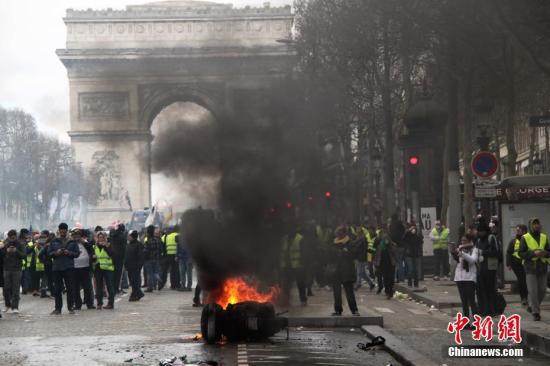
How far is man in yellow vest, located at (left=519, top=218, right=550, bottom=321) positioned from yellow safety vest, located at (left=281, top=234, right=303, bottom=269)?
386 cm

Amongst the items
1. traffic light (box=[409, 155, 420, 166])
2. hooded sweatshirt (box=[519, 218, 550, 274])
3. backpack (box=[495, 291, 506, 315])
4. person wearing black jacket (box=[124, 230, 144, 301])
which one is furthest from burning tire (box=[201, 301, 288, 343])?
traffic light (box=[409, 155, 420, 166])

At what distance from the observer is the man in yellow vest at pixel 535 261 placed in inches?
845

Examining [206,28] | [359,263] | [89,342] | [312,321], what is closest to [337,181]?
[359,263]

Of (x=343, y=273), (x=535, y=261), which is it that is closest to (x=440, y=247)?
(x=343, y=273)

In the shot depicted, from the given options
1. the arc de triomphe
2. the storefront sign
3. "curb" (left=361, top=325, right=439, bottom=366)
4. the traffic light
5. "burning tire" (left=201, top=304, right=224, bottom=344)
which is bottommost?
"curb" (left=361, top=325, right=439, bottom=366)

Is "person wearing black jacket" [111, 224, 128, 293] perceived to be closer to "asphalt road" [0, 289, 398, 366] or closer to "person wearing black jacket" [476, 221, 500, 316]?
"asphalt road" [0, 289, 398, 366]

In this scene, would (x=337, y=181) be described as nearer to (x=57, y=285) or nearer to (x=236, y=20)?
(x=236, y=20)

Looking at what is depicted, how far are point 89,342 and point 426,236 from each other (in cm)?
2056

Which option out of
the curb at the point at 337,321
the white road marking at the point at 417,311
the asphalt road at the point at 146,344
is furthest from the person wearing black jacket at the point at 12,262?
the curb at the point at 337,321

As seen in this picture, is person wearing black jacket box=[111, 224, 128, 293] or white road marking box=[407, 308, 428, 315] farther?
person wearing black jacket box=[111, 224, 128, 293]

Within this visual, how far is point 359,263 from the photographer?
35531 millimetres

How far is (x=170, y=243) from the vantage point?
121ft

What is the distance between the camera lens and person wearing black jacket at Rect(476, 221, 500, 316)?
2219 cm

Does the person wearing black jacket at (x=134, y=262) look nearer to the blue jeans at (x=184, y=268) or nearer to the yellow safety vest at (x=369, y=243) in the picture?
the blue jeans at (x=184, y=268)
